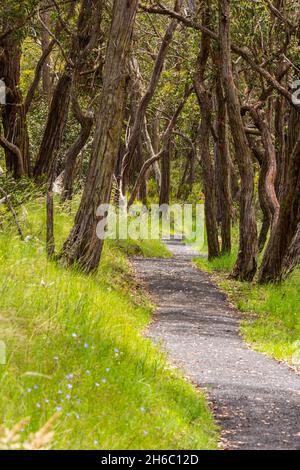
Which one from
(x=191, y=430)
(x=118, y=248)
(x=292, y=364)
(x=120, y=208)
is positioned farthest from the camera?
(x=120, y=208)

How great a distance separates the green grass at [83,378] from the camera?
5.38 m

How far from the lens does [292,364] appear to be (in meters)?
10.2

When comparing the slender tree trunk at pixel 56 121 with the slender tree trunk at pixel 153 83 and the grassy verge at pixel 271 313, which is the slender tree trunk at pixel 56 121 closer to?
the grassy verge at pixel 271 313

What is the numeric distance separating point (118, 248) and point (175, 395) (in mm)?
14365

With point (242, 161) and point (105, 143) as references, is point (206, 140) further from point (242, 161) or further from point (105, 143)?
point (105, 143)


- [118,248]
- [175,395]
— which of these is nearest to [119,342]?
[175,395]

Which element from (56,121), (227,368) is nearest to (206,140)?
(56,121)

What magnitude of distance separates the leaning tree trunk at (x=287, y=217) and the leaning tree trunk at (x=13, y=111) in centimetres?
544

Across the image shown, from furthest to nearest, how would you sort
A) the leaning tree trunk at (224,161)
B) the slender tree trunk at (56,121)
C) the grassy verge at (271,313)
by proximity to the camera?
the leaning tree trunk at (224,161)
the slender tree trunk at (56,121)
the grassy verge at (271,313)

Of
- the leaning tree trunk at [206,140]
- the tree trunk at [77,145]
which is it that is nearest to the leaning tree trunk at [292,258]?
the leaning tree trunk at [206,140]

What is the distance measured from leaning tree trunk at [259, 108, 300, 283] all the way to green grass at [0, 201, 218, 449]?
290 inches

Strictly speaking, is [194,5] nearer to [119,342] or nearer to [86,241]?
[86,241]

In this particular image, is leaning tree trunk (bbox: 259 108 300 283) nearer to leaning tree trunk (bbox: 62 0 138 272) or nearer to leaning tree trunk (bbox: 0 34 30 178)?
leaning tree trunk (bbox: 62 0 138 272)

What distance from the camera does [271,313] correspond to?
568 inches
